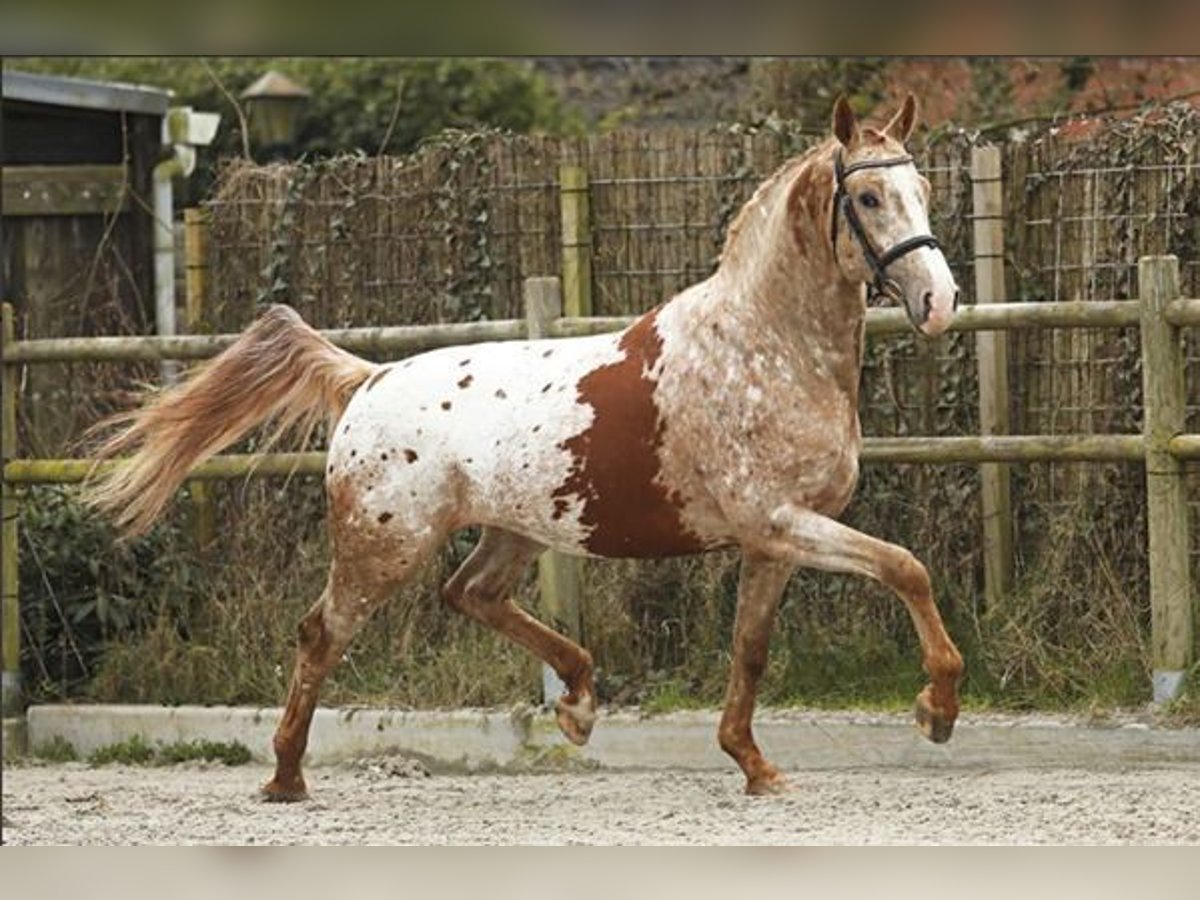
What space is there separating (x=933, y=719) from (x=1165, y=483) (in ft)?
5.03

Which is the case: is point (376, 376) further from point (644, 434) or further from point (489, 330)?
point (489, 330)

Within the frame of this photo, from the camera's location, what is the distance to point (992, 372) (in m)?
7.63

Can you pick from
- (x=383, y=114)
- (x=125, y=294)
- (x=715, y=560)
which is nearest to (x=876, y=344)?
(x=715, y=560)

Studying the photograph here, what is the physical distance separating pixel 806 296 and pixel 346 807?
6.86ft

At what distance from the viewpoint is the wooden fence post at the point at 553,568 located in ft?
25.3

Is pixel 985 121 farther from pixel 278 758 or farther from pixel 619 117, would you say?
pixel 278 758

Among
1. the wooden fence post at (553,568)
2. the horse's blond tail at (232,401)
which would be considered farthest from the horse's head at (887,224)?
the wooden fence post at (553,568)

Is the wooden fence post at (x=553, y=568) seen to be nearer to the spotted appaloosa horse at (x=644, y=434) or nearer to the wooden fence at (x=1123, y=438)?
the wooden fence at (x=1123, y=438)

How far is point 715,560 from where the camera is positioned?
25.8ft

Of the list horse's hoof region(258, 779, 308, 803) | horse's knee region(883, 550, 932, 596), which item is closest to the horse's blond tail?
horse's hoof region(258, 779, 308, 803)

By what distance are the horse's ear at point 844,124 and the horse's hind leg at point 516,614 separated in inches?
66.7

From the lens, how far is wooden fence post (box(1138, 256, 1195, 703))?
6898 mm

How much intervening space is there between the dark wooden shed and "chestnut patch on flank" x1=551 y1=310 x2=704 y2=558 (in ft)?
11.9

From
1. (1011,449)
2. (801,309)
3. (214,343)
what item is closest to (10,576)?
(214,343)
